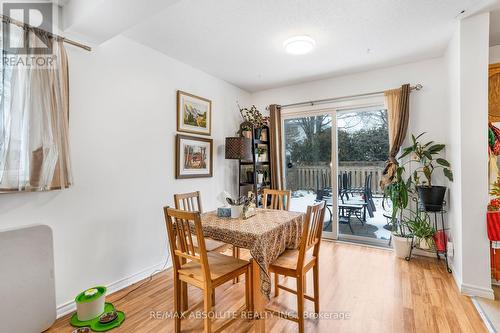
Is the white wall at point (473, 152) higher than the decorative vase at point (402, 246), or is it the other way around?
the white wall at point (473, 152)

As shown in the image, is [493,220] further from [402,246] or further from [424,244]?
[402,246]

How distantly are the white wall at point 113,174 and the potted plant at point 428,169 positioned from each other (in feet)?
9.49

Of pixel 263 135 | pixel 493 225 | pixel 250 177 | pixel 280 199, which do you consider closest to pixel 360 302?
pixel 280 199

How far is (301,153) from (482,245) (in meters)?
2.53

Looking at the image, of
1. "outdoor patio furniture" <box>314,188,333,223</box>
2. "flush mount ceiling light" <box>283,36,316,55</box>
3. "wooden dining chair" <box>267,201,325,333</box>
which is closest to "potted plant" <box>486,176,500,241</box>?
"wooden dining chair" <box>267,201,325,333</box>

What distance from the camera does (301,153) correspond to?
4.24m

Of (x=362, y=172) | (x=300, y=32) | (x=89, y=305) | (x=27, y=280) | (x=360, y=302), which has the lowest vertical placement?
(x=360, y=302)

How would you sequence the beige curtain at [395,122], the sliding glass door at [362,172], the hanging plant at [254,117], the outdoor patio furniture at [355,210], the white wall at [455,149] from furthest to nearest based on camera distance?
the hanging plant at [254,117]
the outdoor patio furniture at [355,210]
the sliding glass door at [362,172]
the beige curtain at [395,122]
the white wall at [455,149]

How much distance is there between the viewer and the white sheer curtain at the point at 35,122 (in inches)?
68.2

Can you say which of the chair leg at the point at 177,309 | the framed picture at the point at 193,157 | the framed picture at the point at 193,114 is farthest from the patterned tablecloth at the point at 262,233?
the framed picture at the point at 193,114

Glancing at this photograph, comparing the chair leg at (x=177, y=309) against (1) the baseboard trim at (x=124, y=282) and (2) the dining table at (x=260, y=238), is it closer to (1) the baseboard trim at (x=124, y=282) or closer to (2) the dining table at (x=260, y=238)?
(2) the dining table at (x=260, y=238)

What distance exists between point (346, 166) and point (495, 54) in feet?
6.78

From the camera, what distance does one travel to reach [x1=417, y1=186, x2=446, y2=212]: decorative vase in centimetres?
276

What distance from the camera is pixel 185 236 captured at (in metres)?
1.73
